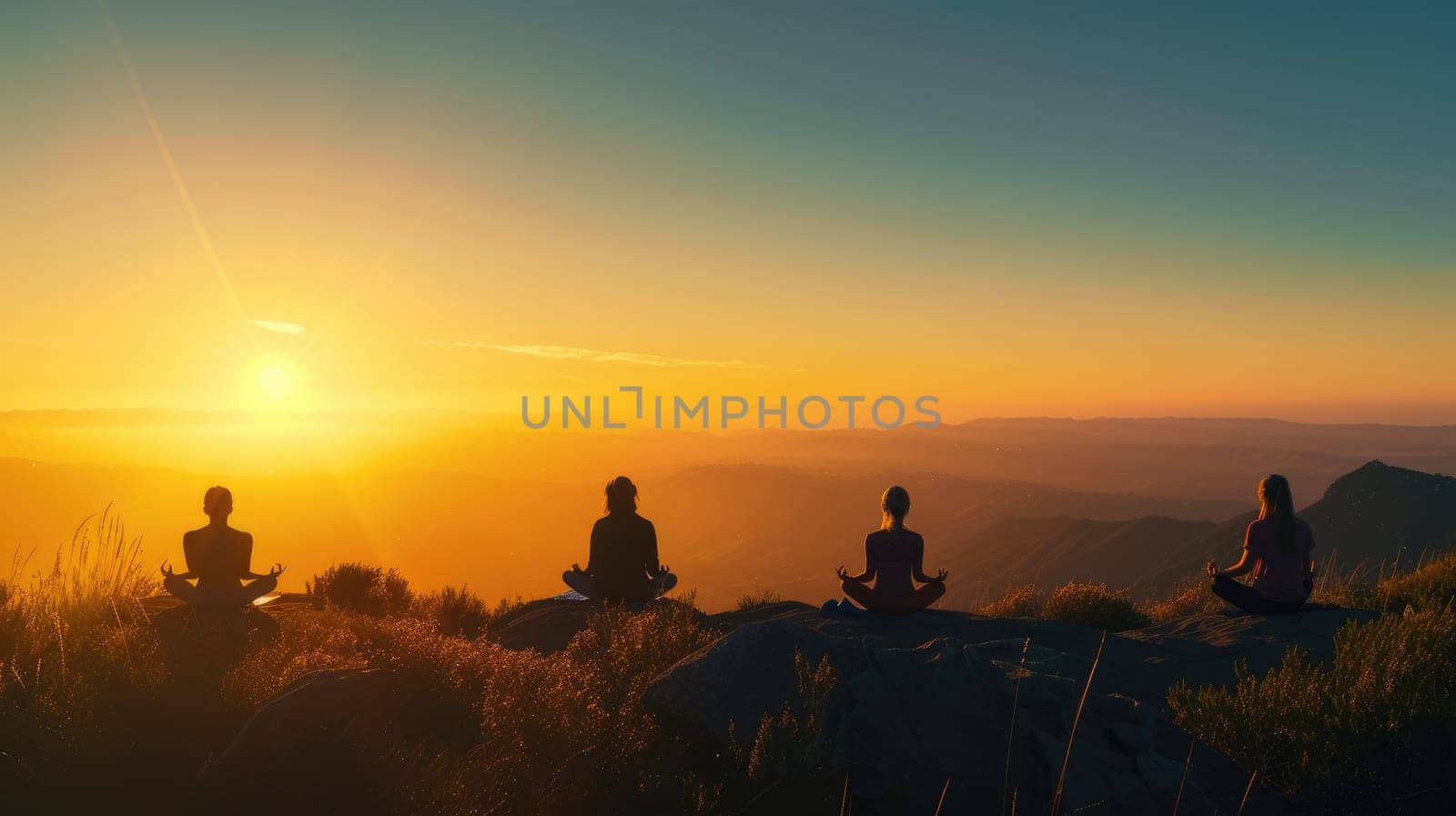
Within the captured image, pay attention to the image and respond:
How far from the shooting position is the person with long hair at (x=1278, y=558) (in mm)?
9227

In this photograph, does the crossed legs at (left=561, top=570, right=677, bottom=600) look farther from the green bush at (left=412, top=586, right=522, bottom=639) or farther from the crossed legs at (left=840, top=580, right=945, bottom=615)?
the crossed legs at (left=840, top=580, right=945, bottom=615)

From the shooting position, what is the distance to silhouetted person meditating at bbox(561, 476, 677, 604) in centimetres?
1018

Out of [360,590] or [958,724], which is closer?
[958,724]

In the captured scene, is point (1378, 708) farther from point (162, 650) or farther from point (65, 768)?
point (162, 650)

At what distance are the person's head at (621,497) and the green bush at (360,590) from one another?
4.18m

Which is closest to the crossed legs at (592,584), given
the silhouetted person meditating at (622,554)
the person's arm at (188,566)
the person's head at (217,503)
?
the silhouetted person meditating at (622,554)

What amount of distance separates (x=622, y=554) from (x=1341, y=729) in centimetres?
742

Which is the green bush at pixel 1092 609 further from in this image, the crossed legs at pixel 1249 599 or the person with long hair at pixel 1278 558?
the person with long hair at pixel 1278 558

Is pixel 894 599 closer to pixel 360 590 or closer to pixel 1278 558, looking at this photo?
pixel 1278 558

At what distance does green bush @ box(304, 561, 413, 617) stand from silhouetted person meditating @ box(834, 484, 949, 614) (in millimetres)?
7028

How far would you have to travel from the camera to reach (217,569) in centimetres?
955

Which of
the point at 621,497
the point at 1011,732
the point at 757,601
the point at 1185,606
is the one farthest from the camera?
the point at 757,601

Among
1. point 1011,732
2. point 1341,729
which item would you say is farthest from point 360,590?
point 1341,729

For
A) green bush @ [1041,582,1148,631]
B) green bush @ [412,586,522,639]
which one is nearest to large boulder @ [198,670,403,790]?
green bush @ [412,586,522,639]
